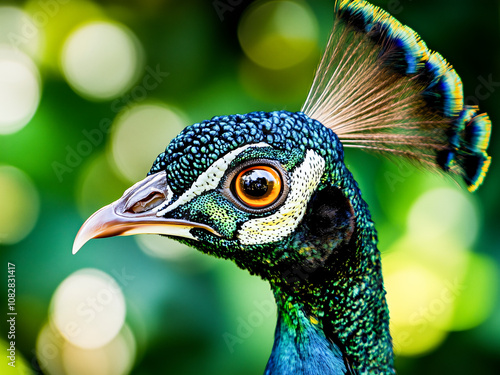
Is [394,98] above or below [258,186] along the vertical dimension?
above

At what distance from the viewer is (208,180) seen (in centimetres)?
79

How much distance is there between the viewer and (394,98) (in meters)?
0.91

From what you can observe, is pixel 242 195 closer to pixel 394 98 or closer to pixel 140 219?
pixel 140 219

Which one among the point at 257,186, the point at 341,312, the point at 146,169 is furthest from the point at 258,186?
the point at 146,169

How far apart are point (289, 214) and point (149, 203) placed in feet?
0.76

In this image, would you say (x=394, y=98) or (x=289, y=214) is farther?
(x=394, y=98)

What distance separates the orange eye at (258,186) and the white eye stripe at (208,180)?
0.03 metres

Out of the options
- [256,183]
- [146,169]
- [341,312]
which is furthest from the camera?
[146,169]

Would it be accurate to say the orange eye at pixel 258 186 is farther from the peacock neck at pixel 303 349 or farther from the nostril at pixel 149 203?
the peacock neck at pixel 303 349

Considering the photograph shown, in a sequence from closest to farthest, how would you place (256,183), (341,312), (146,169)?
(256,183) → (341,312) → (146,169)

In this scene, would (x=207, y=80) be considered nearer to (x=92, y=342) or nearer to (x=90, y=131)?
(x=90, y=131)

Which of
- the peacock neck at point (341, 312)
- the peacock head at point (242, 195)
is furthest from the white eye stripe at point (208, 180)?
the peacock neck at point (341, 312)

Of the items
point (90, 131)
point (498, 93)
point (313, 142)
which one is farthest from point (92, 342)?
point (498, 93)

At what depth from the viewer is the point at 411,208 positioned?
1.85m
